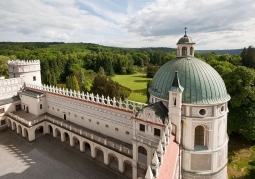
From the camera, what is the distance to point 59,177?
2217cm

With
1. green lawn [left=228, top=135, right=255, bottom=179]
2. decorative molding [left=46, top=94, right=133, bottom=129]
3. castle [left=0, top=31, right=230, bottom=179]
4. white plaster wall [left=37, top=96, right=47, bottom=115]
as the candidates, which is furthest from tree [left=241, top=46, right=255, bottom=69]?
white plaster wall [left=37, top=96, right=47, bottom=115]

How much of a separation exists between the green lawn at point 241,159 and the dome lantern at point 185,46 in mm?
17730

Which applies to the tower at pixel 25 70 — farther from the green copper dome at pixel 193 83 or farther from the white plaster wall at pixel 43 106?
the green copper dome at pixel 193 83

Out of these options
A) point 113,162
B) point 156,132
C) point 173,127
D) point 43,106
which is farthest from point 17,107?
point 173,127

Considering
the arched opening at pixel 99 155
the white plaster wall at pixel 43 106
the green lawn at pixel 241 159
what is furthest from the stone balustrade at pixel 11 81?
the green lawn at pixel 241 159

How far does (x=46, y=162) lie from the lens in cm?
→ 2494

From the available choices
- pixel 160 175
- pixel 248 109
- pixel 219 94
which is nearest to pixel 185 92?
pixel 219 94

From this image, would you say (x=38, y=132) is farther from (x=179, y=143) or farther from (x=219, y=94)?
(x=219, y=94)

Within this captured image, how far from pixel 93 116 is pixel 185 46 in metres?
15.9

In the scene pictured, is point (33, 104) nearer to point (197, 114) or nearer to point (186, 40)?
point (186, 40)

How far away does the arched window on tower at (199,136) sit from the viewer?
18505 mm

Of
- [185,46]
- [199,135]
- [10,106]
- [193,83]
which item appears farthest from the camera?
[10,106]

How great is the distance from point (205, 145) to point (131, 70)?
301 feet

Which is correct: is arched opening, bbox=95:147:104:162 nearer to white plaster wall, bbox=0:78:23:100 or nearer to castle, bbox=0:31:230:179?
castle, bbox=0:31:230:179
